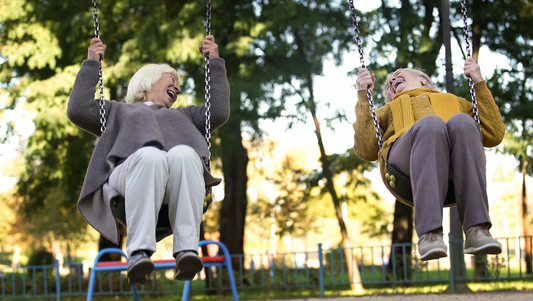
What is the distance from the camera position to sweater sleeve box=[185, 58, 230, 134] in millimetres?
3412

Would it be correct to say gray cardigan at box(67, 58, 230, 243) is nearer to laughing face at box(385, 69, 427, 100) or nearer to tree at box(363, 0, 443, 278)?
laughing face at box(385, 69, 427, 100)

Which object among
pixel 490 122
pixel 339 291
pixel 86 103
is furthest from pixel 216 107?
pixel 339 291

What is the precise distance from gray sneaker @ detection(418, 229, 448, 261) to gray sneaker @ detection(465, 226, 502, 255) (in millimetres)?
157

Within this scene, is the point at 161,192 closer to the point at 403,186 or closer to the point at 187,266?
the point at 187,266

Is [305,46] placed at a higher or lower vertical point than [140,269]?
higher

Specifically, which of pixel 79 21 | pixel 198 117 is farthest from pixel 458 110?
pixel 79 21

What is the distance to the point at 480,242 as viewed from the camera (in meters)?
2.70

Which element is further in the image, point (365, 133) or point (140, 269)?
point (365, 133)

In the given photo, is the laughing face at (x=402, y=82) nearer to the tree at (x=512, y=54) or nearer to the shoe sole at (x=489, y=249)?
the shoe sole at (x=489, y=249)

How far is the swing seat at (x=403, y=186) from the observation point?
298cm

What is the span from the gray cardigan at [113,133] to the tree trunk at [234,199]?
9621mm

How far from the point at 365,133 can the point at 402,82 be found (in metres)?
0.61

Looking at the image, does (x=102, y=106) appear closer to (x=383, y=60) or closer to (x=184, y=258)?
(x=184, y=258)

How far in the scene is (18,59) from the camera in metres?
10.6
